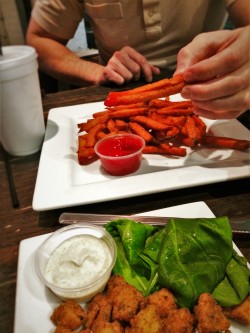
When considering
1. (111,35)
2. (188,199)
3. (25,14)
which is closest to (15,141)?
(188,199)

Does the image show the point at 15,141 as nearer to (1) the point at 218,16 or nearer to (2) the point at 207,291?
(2) the point at 207,291

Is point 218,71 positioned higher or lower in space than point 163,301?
higher

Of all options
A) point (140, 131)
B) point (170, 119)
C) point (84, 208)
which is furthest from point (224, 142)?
point (84, 208)

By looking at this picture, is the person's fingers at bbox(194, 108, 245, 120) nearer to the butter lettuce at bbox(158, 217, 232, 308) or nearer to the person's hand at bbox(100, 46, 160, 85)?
the butter lettuce at bbox(158, 217, 232, 308)

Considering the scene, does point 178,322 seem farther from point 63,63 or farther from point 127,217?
point 63,63

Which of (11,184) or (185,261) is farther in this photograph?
(11,184)

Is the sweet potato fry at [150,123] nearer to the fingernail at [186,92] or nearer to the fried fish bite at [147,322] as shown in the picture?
the fingernail at [186,92]

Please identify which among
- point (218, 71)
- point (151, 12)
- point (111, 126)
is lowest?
point (111, 126)
